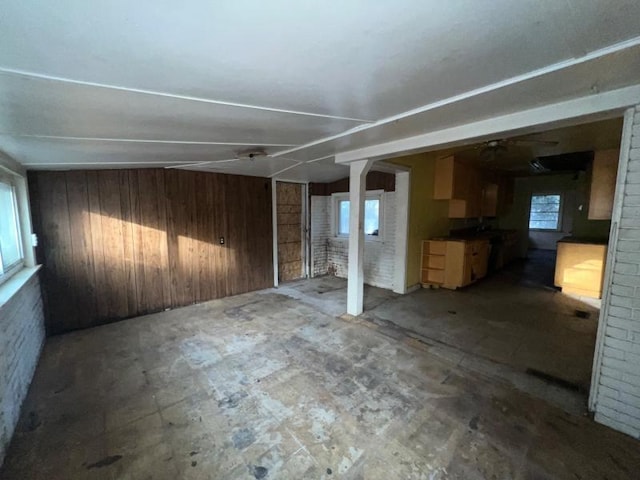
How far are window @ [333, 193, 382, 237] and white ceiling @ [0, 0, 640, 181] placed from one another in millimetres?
3143

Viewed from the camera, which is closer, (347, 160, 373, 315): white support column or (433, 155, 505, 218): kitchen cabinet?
(347, 160, 373, 315): white support column

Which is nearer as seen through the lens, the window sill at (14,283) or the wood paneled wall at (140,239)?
the window sill at (14,283)

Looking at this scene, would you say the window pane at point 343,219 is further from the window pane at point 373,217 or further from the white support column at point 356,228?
the white support column at point 356,228

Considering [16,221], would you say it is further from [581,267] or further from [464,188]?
[581,267]

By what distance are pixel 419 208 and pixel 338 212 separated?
1760 mm

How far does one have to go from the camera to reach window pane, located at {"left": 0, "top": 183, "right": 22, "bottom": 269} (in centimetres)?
239

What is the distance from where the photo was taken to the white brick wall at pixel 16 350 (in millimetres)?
1692

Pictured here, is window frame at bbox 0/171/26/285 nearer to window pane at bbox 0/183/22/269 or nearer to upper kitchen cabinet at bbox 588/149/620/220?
window pane at bbox 0/183/22/269

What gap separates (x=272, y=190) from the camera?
197 inches

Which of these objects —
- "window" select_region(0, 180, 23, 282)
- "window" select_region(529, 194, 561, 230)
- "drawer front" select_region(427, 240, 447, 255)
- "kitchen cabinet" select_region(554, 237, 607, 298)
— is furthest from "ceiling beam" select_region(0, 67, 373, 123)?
"window" select_region(529, 194, 561, 230)

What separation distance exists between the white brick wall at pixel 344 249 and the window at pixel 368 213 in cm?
15

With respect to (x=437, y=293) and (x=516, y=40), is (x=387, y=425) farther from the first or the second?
(x=437, y=293)

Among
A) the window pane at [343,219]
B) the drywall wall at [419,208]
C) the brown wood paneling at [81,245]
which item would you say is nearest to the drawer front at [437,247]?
the drywall wall at [419,208]

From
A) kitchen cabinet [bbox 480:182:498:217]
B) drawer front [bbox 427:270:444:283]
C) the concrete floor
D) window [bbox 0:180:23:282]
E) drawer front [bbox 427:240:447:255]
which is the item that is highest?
kitchen cabinet [bbox 480:182:498:217]
